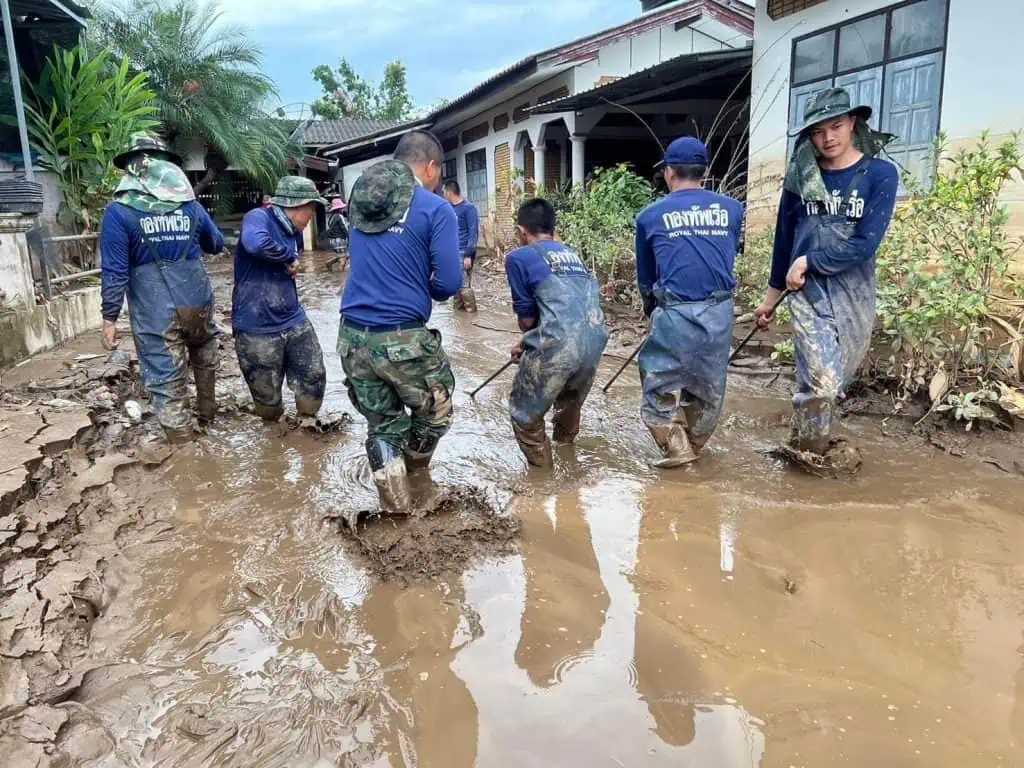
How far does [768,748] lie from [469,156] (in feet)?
60.7

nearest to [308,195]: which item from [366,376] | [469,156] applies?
[366,376]

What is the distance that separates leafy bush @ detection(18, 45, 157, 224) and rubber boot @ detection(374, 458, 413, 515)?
24.0 feet

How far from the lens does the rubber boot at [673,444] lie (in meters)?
4.05

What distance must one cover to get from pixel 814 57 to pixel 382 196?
6.72 meters

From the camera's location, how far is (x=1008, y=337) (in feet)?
16.3

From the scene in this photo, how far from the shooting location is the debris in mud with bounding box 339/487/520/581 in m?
3.04

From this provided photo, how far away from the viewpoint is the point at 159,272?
4367mm

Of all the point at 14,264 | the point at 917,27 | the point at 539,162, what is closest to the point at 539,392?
the point at 14,264

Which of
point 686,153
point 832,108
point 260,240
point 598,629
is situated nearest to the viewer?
point 598,629

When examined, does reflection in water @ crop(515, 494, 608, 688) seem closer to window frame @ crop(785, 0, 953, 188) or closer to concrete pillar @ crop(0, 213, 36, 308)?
concrete pillar @ crop(0, 213, 36, 308)

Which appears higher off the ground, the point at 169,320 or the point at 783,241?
the point at 783,241

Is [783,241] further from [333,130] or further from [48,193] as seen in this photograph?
[333,130]

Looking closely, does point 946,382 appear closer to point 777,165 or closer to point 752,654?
point 752,654

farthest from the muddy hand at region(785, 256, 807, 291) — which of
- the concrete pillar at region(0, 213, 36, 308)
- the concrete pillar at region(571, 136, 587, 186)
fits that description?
the concrete pillar at region(571, 136, 587, 186)
